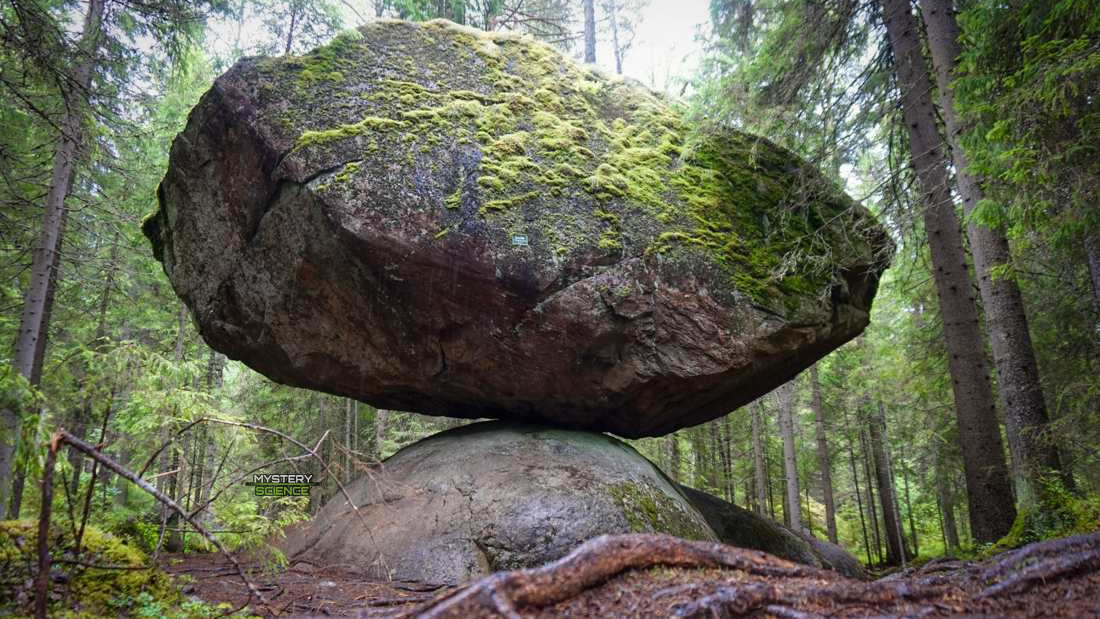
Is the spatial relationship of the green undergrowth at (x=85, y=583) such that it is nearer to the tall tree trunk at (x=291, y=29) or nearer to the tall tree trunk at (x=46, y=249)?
the tall tree trunk at (x=46, y=249)

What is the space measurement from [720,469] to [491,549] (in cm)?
1312

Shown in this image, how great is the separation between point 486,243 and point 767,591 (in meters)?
4.23

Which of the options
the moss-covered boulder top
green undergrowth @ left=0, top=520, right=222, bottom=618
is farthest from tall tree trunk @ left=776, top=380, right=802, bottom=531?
green undergrowth @ left=0, top=520, right=222, bottom=618

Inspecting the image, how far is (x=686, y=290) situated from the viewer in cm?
632

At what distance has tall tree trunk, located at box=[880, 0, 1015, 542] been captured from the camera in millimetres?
6613

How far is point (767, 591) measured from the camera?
264 centimetres

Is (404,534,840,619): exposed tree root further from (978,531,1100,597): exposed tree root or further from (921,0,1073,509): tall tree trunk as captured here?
(921,0,1073,509): tall tree trunk

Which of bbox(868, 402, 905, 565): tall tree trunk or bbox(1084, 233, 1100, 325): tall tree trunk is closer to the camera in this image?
bbox(1084, 233, 1100, 325): tall tree trunk

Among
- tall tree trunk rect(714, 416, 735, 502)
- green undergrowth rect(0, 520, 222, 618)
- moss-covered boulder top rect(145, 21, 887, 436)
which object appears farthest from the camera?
tall tree trunk rect(714, 416, 735, 502)

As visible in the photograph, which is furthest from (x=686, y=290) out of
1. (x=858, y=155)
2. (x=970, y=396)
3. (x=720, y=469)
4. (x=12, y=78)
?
(x=720, y=469)

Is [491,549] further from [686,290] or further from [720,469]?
[720,469]

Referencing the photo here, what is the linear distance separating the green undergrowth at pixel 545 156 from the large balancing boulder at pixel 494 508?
230cm

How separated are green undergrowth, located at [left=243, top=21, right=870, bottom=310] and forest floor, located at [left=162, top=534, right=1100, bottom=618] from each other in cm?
370

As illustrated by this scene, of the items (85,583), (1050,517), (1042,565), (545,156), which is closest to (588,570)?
(1042,565)
